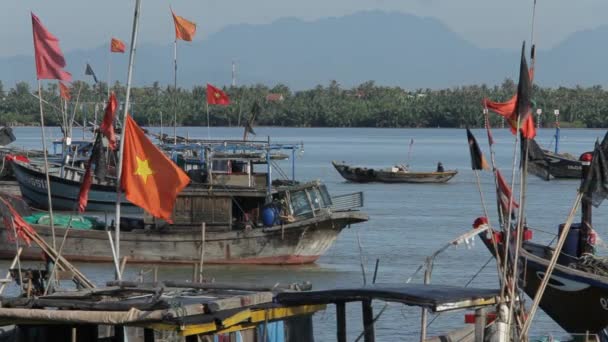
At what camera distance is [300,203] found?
29172 millimetres

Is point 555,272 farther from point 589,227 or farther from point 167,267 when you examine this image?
point 167,267

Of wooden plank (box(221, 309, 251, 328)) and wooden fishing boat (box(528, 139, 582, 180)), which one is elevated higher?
wooden plank (box(221, 309, 251, 328))

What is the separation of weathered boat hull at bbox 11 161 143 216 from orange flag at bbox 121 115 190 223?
81.6 ft

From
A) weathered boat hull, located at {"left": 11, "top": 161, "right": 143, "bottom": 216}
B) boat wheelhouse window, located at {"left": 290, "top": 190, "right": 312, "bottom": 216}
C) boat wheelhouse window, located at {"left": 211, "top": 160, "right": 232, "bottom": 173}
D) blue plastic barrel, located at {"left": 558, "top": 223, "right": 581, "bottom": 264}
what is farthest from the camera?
weathered boat hull, located at {"left": 11, "top": 161, "right": 143, "bottom": 216}

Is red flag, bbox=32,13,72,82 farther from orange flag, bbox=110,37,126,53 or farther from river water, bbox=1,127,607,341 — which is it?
orange flag, bbox=110,37,126,53

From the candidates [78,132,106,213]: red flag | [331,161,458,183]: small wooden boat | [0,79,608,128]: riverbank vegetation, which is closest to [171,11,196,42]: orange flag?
[78,132,106,213]: red flag

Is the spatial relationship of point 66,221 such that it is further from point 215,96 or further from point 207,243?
point 215,96

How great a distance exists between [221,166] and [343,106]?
124 metres

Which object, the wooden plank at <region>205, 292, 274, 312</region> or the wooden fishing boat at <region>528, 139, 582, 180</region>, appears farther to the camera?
the wooden fishing boat at <region>528, 139, 582, 180</region>

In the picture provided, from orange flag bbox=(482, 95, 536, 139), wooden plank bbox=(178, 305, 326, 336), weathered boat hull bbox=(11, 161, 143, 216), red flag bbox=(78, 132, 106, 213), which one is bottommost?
weathered boat hull bbox=(11, 161, 143, 216)

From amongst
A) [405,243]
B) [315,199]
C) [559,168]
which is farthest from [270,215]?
[559,168]

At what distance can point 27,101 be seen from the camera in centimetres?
14538

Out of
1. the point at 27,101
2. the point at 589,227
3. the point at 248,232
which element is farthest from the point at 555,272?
the point at 27,101

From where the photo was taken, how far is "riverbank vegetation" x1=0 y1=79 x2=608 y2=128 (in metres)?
136
